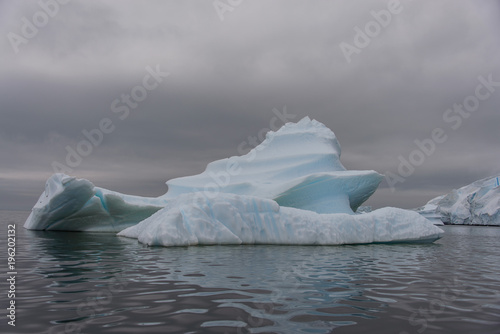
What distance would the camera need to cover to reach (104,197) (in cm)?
2098

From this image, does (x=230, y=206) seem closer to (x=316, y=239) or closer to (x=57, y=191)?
(x=316, y=239)

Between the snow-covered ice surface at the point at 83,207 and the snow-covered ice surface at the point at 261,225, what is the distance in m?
4.31

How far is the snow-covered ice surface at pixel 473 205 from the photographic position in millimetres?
58125

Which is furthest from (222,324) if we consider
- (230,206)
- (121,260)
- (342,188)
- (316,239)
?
(342,188)

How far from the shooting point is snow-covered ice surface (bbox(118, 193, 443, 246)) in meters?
13.8

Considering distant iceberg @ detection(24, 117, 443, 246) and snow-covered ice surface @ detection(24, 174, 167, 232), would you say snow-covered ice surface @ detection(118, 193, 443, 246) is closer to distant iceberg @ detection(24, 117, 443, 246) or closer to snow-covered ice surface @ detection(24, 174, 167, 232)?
distant iceberg @ detection(24, 117, 443, 246)

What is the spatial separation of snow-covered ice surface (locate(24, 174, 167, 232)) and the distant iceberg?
0.05m

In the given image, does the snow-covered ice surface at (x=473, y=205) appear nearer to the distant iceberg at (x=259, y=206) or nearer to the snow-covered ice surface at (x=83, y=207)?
the distant iceberg at (x=259, y=206)

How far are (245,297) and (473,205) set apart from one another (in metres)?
68.6

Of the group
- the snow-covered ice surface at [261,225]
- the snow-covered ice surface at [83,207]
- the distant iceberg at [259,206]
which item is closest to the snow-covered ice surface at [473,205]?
the distant iceberg at [259,206]

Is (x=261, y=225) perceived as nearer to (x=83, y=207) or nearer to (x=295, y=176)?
(x=83, y=207)

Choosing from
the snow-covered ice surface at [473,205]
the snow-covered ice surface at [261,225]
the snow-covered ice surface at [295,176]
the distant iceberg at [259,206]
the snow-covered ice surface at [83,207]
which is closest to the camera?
the snow-covered ice surface at [261,225]

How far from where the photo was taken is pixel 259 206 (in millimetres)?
15430

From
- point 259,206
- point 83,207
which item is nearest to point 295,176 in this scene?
point 259,206
